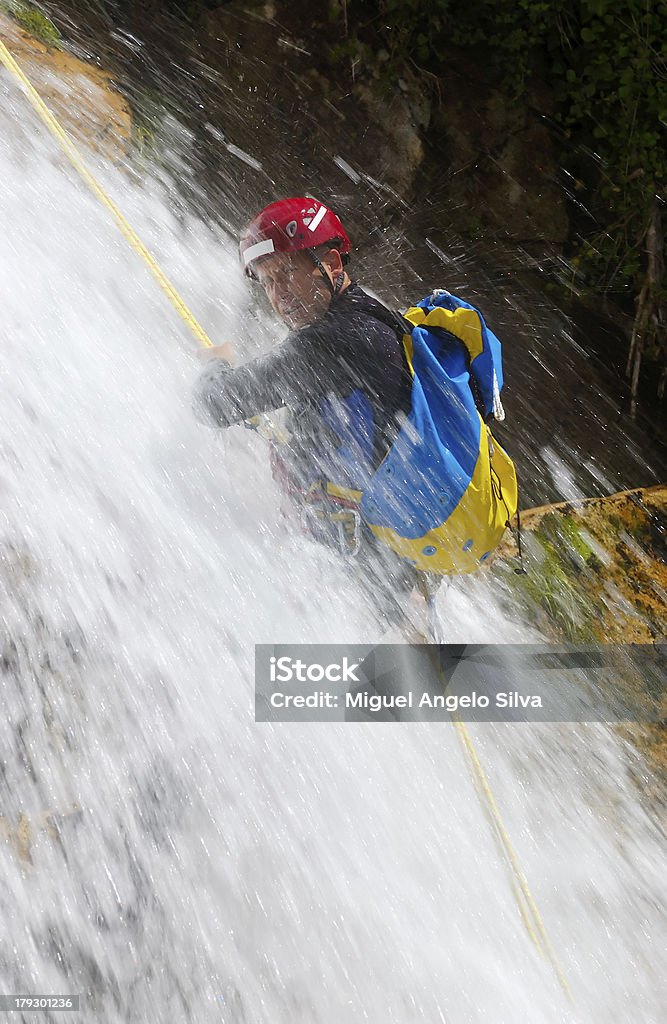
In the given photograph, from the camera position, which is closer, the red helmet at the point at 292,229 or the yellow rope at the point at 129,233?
the red helmet at the point at 292,229

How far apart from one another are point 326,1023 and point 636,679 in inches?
99.4

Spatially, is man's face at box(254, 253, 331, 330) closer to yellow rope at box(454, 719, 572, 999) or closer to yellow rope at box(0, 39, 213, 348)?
yellow rope at box(0, 39, 213, 348)

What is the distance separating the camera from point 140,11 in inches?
174

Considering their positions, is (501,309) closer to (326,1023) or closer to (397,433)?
(397,433)

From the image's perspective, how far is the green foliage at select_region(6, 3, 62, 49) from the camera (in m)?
3.77

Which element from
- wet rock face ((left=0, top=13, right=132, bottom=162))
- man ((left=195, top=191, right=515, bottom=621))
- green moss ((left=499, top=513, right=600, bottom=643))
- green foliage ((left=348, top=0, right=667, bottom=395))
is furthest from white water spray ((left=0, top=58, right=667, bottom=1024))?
green foliage ((left=348, top=0, right=667, bottom=395))

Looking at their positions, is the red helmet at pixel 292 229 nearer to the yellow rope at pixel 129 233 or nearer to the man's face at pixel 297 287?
the man's face at pixel 297 287

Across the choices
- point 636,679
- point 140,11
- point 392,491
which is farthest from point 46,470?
point 140,11

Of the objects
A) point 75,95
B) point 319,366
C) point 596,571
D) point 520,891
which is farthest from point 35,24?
point 520,891

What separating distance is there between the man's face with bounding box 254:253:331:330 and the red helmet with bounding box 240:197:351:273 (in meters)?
0.03

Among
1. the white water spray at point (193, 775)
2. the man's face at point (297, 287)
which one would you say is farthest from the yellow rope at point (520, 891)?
the man's face at point (297, 287)

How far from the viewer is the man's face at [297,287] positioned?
1.92 meters

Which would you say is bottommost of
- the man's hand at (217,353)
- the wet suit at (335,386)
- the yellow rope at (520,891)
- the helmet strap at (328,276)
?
the yellow rope at (520,891)

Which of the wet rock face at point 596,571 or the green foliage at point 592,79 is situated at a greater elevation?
the green foliage at point 592,79
